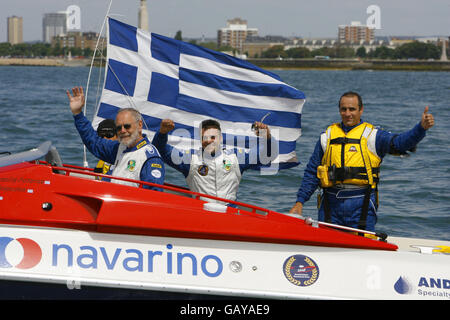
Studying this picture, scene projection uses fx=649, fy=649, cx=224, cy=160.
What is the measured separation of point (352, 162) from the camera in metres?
5.11

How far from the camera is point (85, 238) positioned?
4633 millimetres

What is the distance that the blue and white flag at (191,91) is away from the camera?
695cm

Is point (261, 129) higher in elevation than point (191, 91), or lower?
lower

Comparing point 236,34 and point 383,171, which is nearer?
point 383,171

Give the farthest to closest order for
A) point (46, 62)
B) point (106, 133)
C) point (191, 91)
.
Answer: point (46, 62) < point (191, 91) < point (106, 133)

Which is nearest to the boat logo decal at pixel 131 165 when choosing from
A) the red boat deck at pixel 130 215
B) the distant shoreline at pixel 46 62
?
the red boat deck at pixel 130 215

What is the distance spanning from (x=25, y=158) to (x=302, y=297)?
2.36m

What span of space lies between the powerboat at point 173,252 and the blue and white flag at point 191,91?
2323 millimetres

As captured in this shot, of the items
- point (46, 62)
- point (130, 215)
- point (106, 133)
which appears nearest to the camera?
point (130, 215)

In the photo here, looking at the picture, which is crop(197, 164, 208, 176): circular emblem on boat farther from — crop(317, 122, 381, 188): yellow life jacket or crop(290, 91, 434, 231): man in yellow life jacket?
crop(317, 122, 381, 188): yellow life jacket

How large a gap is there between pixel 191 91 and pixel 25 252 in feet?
10.0

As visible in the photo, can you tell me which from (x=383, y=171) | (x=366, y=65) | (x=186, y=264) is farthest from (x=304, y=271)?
(x=366, y=65)

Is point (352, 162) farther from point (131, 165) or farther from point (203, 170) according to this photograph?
point (131, 165)
